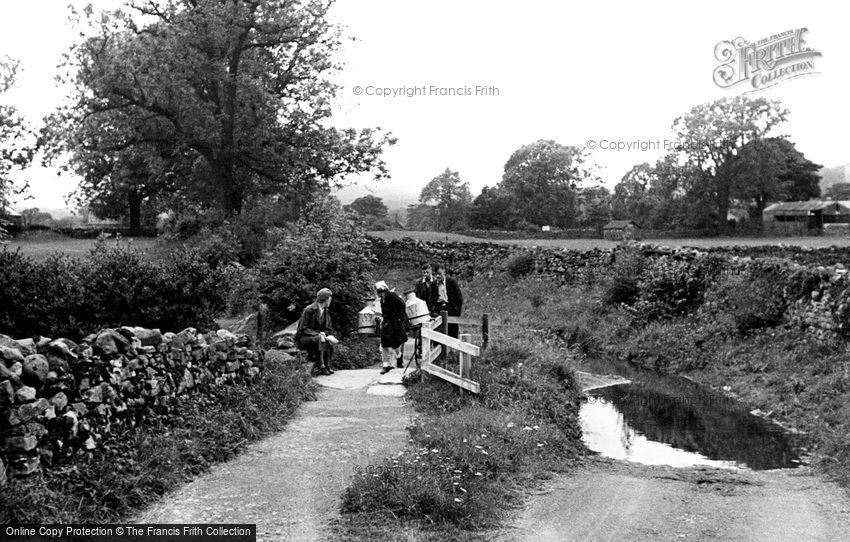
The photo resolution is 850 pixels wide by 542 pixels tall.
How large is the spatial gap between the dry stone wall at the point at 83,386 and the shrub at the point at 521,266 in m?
22.7

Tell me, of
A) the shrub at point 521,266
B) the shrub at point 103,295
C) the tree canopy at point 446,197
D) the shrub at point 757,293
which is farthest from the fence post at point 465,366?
the tree canopy at point 446,197

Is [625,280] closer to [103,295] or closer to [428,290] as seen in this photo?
[428,290]

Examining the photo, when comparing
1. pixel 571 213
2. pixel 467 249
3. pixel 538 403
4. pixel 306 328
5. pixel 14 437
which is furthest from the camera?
pixel 571 213

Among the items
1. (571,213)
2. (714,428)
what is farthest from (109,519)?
(571,213)

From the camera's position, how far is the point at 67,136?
3322cm

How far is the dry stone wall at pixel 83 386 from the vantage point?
253 inches

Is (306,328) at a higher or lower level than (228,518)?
higher

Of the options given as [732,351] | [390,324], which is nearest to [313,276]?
[390,324]

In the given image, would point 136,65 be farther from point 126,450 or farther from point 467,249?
point 126,450

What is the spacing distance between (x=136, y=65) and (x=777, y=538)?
3120 centimetres

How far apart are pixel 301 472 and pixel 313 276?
9367mm

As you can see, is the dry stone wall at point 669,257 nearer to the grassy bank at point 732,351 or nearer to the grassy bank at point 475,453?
the grassy bank at point 732,351

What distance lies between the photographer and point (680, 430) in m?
14.0

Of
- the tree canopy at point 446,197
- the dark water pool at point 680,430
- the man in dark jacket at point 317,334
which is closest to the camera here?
the dark water pool at point 680,430
